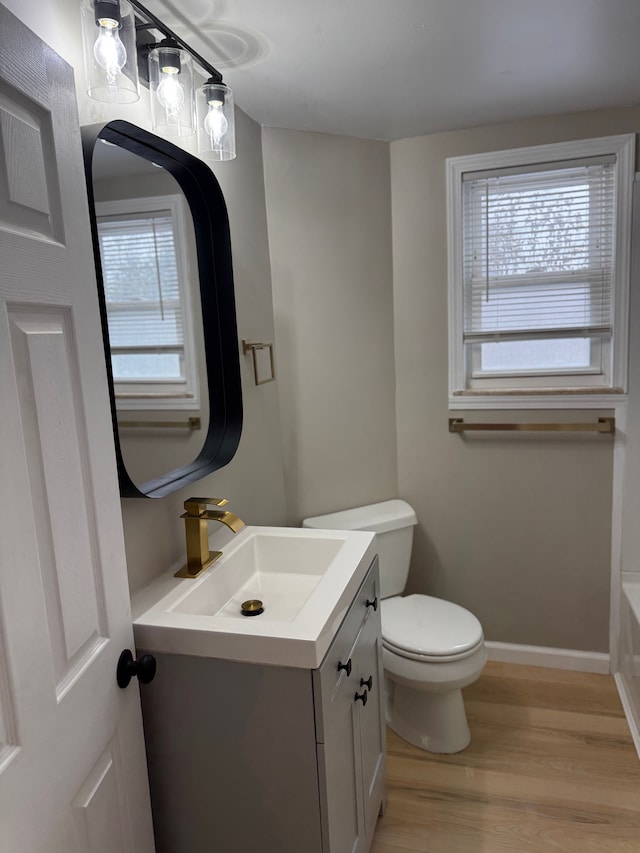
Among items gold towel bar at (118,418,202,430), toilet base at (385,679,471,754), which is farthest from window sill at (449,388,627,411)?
gold towel bar at (118,418,202,430)

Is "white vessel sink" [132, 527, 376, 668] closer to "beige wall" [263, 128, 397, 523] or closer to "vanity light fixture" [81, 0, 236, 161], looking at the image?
"beige wall" [263, 128, 397, 523]

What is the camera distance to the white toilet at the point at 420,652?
2066 millimetres

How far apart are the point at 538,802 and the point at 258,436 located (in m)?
1.53

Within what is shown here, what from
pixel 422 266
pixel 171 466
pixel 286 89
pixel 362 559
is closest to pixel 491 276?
pixel 422 266

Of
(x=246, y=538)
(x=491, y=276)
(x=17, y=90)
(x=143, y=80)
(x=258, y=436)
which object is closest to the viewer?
(x=17, y=90)

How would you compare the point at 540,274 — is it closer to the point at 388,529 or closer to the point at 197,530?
the point at 388,529

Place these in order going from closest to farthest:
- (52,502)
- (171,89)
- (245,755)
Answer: (52,502) < (245,755) < (171,89)

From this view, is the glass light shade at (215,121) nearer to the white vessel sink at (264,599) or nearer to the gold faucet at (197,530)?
the gold faucet at (197,530)

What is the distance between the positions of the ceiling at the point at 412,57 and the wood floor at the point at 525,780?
2285 millimetres

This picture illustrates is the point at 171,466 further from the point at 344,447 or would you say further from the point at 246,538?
the point at 344,447

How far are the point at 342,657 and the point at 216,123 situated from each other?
54.7 inches

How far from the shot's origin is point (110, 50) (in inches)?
46.6

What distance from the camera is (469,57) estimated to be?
5.70 ft

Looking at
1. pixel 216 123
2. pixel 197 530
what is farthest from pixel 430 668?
pixel 216 123
